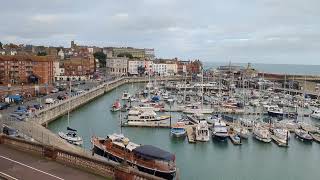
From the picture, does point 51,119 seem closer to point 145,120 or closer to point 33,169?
point 145,120

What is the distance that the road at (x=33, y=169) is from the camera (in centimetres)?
1230

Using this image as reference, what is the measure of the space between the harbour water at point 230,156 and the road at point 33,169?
14.5m

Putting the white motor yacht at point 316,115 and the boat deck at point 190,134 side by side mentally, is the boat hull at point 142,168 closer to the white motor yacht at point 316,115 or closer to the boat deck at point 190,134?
the boat deck at point 190,134

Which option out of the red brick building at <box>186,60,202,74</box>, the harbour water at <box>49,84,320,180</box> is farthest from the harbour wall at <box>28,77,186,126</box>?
the red brick building at <box>186,60,202,74</box>

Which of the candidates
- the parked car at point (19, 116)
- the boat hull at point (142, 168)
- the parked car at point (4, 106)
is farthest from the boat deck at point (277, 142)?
the parked car at point (4, 106)

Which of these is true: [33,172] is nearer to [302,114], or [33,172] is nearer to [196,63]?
[302,114]

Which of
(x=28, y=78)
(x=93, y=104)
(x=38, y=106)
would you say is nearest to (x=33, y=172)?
(x=38, y=106)

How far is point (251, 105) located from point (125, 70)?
8441 cm

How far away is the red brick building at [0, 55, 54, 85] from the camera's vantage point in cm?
7294

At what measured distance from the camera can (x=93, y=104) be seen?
68562 mm

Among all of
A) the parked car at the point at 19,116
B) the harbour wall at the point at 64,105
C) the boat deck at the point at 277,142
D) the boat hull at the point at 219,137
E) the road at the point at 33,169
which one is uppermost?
the road at the point at 33,169

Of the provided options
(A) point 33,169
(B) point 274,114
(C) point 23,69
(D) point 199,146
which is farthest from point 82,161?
(C) point 23,69

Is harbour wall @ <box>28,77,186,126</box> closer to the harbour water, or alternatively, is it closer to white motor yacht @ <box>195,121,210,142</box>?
the harbour water

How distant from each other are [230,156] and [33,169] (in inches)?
927
